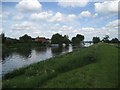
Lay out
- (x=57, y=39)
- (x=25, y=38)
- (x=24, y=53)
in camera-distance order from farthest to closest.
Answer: (x=57, y=39) → (x=25, y=38) → (x=24, y=53)

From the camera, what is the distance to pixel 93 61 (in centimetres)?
2059

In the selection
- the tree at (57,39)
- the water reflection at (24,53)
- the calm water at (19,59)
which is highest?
the tree at (57,39)

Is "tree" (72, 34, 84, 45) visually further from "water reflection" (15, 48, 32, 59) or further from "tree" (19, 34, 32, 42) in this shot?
"water reflection" (15, 48, 32, 59)

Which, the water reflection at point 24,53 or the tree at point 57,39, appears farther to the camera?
the tree at point 57,39

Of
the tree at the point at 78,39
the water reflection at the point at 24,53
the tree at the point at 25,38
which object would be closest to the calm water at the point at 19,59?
the water reflection at the point at 24,53

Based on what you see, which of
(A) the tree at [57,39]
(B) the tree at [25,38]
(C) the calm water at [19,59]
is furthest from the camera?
(A) the tree at [57,39]

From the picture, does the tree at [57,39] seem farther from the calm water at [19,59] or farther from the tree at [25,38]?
the calm water at [19,59]

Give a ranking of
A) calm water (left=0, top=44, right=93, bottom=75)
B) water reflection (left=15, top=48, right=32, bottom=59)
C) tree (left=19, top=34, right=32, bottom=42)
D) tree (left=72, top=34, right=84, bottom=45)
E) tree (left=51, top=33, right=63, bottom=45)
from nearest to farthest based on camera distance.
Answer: calm water (left=0, top=44, right=93, bottom=75) → water reflection (left=15, top=48, right=32, bottom=59) → tree (left=19, top=34, right=32, bottom=42) → tree (left=51, top=33, right=63, bottom=45) → tree (left=72, top=34, right=84, bottom=45)

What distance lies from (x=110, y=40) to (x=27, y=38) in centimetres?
5026

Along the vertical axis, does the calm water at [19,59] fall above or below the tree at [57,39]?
below

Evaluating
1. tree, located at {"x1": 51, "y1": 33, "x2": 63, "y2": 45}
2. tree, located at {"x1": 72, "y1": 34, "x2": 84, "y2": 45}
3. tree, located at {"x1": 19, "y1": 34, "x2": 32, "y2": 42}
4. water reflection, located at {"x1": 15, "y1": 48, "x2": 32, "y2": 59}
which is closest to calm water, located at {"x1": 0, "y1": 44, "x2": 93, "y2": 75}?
water reflection, located at {"x1": 15, "y1": 48, "x2": 32, "y2": 59}

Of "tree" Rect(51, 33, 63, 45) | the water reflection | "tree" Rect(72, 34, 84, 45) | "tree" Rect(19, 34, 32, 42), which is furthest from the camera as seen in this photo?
"tree" Rect(72, 34, 84, 45)

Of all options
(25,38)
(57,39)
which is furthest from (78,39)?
(25,38)

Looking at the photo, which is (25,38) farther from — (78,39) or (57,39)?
(78,39)
